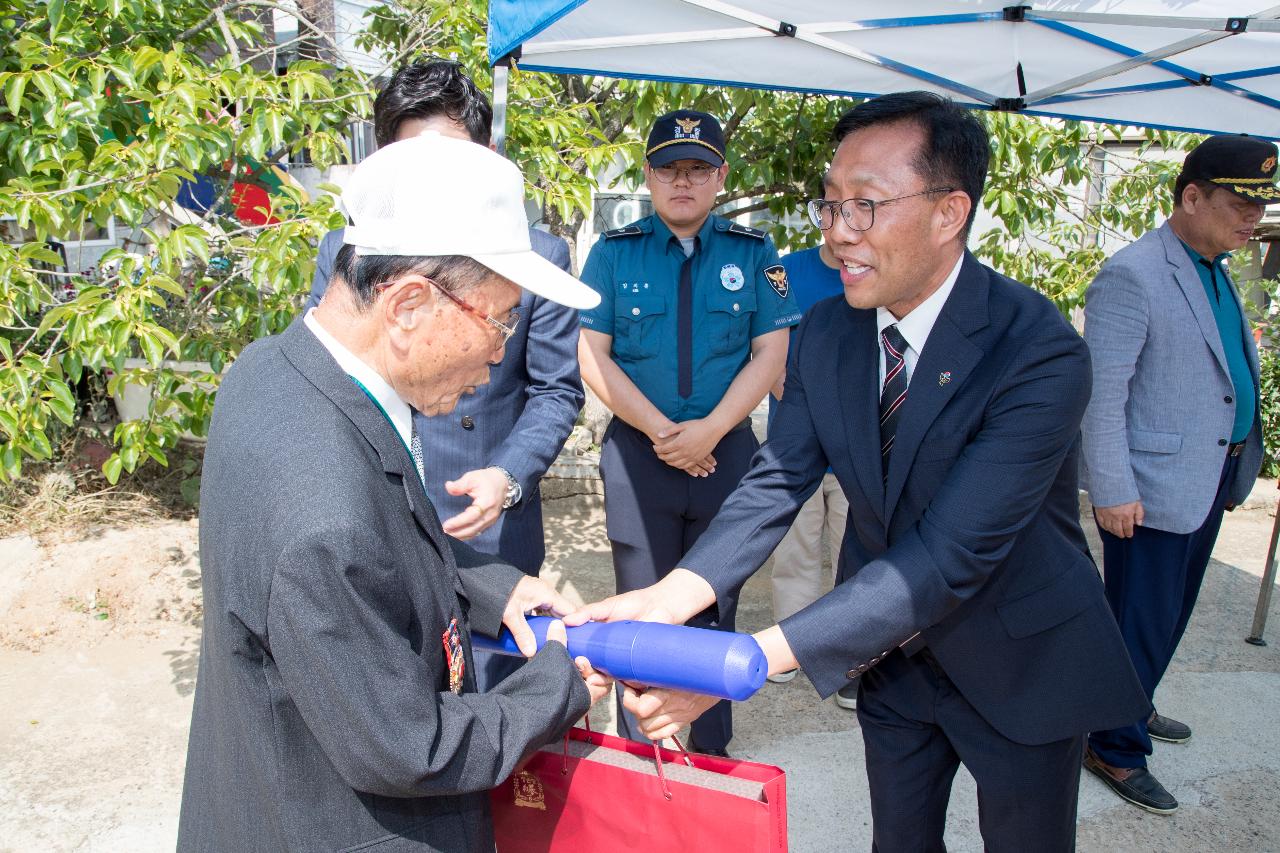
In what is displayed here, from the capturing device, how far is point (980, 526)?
5.49 ft

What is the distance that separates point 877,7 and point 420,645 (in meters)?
2.76

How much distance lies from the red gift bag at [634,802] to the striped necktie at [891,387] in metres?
0.71

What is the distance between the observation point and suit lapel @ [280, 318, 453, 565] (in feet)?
4.04

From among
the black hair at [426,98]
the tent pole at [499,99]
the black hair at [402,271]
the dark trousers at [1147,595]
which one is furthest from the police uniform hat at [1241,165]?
the black hair at [402,271]

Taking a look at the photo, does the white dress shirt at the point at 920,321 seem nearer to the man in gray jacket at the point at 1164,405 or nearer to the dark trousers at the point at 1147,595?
the man in gray jacket at the point at 1164,405

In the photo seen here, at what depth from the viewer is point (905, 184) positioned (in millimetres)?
1751

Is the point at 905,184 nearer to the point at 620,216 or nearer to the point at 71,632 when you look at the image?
the point at 71,632

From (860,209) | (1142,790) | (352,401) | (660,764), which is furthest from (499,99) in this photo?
(1142,790)

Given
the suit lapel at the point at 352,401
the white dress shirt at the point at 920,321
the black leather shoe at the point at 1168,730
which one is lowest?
the black leather shoe at the point at 1168,730

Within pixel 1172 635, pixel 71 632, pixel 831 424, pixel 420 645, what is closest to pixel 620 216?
pixel 71 632

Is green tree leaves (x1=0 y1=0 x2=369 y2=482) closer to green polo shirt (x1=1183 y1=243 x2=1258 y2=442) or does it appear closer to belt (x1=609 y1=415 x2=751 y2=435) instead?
belt (x1=609 y1=415 x2=751 y2=435)

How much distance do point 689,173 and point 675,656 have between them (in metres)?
2.21

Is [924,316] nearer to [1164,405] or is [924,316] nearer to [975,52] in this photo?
[1164,405]

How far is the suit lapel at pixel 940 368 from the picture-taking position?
177cm
